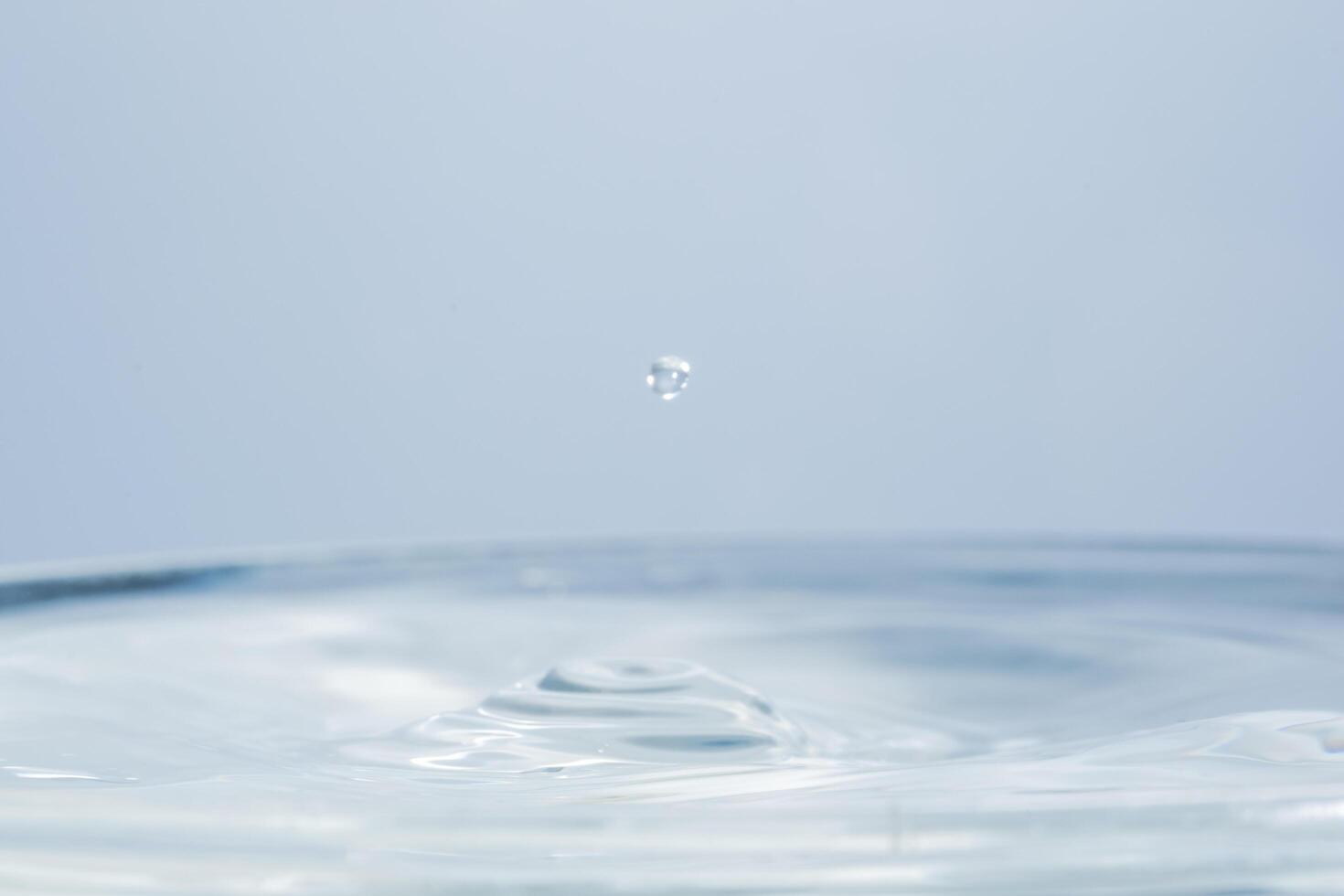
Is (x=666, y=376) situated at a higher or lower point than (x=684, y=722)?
higher

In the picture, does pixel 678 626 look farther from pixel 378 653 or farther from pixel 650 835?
pixel 650 835

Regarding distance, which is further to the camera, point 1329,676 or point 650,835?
point 1329,676

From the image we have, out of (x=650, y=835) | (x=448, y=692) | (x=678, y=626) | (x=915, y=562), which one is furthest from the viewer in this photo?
(x=915, y=562)

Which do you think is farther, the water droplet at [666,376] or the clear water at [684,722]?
the water droplet at [666,376]

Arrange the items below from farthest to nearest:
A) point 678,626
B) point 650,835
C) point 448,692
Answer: point 678,626 < point 448,692 < point 650,835

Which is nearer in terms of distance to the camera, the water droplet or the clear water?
the clear water

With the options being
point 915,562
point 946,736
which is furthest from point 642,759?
point 915,562

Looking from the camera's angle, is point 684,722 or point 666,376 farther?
point 666,376

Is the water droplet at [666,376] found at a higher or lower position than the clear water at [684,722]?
higher
